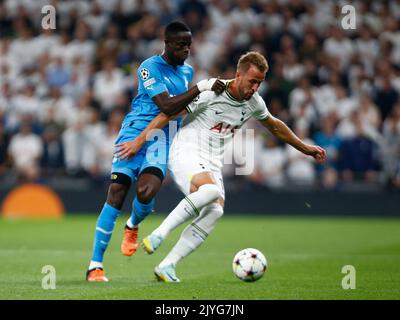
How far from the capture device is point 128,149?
29.1ft

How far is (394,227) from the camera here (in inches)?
667

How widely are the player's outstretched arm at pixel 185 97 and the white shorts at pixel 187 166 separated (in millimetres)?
506

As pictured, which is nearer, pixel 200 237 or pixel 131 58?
pixel 200 237

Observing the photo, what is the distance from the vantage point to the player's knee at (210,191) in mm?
8422

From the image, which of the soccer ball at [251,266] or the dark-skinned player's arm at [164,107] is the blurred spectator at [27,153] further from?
the soccer ball at [251,266]

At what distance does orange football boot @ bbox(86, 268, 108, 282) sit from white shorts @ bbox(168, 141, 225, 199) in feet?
3.82

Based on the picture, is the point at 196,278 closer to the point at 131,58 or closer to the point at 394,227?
the point at 394,227

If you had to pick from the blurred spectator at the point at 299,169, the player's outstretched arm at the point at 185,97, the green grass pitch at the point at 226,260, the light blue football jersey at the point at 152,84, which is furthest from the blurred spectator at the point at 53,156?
the player's outstretched arm at the point at 185,97

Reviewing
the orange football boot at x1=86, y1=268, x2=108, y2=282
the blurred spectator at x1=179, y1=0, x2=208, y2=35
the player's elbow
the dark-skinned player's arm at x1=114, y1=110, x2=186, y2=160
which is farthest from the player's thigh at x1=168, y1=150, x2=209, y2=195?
the blurred spectator at x1=179, y1=0, x2=208, y2=35

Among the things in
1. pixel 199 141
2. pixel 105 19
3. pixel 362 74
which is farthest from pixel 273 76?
pixel 199 141

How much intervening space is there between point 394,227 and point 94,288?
10074 mm

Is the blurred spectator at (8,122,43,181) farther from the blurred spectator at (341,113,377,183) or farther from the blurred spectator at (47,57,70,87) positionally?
the blurred spectator at (341,113,377,183)
